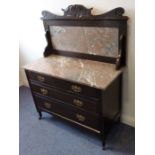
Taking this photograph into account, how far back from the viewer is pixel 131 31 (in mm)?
1484

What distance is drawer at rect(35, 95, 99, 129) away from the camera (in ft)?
5.33

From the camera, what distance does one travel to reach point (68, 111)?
177 cm

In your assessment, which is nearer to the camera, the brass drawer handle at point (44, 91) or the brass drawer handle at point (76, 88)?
the brass drawer handle at point (76, 88)

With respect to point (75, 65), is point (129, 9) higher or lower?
higher

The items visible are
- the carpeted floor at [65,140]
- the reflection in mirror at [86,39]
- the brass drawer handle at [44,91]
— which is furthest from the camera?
the brass drawer handle at [44,91]

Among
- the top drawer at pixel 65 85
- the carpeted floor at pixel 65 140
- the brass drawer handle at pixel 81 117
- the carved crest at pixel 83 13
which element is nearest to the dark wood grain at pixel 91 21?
the carved crest at pixel 83 13

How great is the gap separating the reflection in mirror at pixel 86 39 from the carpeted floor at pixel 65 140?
87cm

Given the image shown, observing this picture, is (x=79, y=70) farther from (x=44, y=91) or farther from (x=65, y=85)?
(x=44, y=91)

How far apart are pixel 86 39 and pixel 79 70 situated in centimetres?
33

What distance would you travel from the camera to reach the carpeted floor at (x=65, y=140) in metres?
1.73

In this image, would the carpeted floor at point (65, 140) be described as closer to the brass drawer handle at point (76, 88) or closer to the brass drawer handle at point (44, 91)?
the brass drawer handle at point (44, 91)
